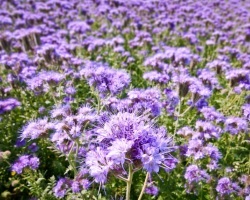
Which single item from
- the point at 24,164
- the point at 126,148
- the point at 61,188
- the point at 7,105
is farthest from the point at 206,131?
the point at 7,105

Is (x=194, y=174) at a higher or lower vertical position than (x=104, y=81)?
lower

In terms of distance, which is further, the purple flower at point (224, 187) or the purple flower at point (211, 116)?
the purple flower at point (211, 116)

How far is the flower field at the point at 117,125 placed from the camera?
93.1 inches

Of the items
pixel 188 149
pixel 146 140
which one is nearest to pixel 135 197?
pixel 188 149

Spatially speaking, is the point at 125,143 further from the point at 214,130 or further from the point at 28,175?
the point at 214,130

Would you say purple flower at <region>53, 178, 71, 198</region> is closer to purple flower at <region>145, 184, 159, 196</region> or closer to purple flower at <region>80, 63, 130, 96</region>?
purple flower at <region>145, 184, 159, 196</region>

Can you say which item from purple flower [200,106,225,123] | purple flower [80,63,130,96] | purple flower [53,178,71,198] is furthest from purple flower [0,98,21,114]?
purple flower [200,106,225,123]

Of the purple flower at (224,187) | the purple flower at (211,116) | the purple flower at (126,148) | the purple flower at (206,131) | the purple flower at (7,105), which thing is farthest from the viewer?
Answer: the purple flower at (211,116)

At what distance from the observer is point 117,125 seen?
2.27m

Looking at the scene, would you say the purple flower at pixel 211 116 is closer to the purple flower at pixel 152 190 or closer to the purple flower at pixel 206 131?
the purple flower at pixel 206 131

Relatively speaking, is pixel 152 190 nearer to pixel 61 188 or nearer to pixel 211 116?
pixel 61 188

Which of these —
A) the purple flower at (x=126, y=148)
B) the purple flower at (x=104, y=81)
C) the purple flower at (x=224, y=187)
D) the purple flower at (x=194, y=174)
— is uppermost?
the purple flower at (x=126, y=148)

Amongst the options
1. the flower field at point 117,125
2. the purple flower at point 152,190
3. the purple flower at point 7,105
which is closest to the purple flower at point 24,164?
the flower field at point 117,125

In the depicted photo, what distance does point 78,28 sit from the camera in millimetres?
8000
